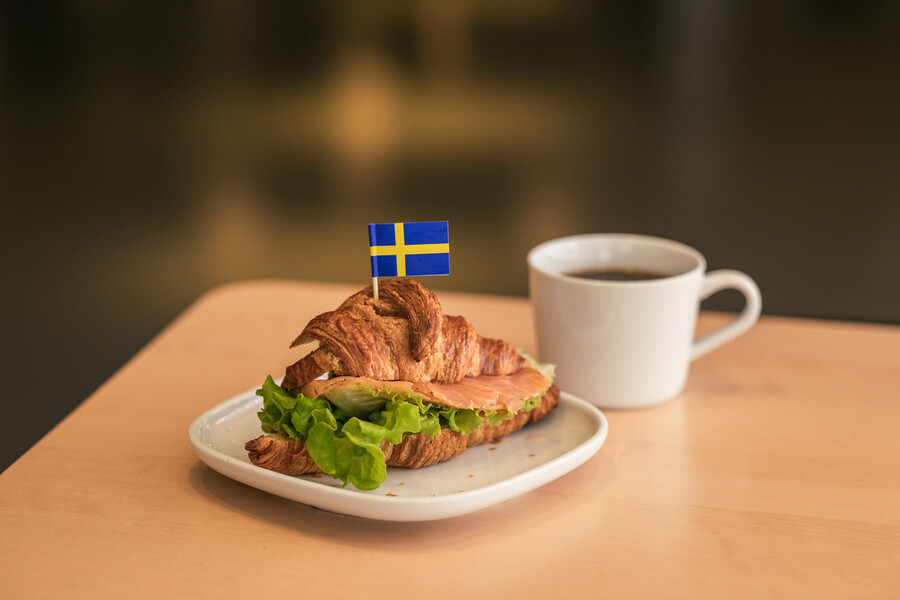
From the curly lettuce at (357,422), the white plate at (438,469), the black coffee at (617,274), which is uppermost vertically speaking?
the black coffee at (617,274)

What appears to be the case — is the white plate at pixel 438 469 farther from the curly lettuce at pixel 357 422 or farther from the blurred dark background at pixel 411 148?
the blurred dark background at pixel 411 148

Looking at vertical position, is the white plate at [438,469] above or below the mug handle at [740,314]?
below

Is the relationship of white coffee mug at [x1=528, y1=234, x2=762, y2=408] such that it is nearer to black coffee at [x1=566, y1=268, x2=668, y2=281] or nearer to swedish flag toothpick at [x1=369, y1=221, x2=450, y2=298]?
black coffee at [x1=566, y1=268, x2=668, y2=281]

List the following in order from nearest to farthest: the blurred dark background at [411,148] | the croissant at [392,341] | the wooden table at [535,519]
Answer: the wooden table at [535,519]
the croissant at [392,341]
the blurred dark background at [411,148]

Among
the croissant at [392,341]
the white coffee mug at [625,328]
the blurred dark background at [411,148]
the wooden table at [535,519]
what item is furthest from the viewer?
the blurred dark background at [411,148]

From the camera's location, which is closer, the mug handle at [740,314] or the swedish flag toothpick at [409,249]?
the swedish flag toothpick at [409,249]

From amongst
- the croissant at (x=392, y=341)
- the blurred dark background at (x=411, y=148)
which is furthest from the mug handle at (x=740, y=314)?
the blurred dark background at (x=411, y=148)

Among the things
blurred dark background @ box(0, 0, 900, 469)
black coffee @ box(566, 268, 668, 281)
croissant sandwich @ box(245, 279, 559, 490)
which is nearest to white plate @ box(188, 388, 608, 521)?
croissant sandwich @ box(245, 279, 559, 490)
